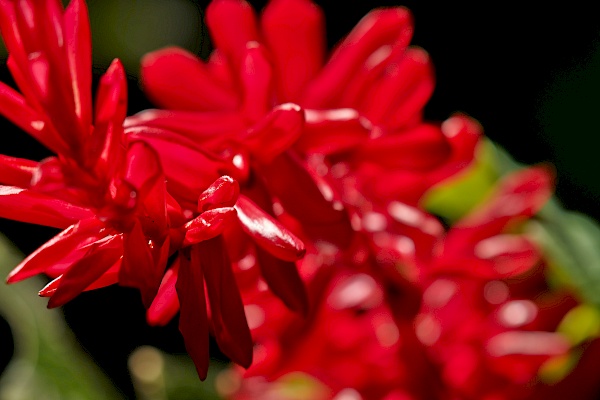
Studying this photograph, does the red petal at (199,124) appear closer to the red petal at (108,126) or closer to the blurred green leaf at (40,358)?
the red petal at (108,126)

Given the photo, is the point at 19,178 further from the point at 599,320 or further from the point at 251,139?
the point at 599,320

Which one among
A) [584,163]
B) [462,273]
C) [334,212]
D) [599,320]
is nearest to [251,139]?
[334,212]

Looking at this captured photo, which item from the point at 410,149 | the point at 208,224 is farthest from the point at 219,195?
the point at 410,149

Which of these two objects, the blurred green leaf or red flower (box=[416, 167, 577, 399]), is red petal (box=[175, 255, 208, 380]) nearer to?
red flower (box=[416, 167, 577, 399])

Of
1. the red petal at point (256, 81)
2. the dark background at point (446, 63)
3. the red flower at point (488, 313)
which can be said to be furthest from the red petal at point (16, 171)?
the dark background at point (446, 63)

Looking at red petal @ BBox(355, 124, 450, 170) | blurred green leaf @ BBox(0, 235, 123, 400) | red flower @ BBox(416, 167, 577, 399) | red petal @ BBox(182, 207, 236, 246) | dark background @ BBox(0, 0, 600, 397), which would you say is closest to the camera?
red petal @ BBox(182, 207, 236, 246)

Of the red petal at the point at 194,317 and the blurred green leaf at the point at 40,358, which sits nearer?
the red petal at the point at 194,317

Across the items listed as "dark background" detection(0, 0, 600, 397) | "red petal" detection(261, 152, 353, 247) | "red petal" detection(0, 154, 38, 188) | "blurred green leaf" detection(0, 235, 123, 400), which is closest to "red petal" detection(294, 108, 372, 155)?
"red petal" detection(261, 152, 353, 247)

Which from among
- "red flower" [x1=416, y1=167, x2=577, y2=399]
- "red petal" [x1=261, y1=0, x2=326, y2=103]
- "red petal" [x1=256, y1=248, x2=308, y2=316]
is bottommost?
"red flower" [x1=416, y1=167, x2=577, y2=399]
